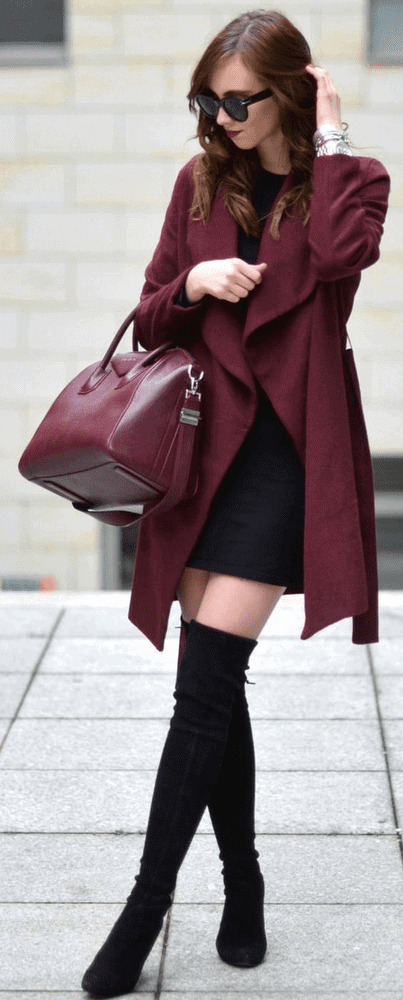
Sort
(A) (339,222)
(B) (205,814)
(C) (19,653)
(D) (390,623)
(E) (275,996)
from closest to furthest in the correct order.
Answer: (A) (339,222) → (E) (275,996) → (B) (205,814) → (C) (19,653) → (D) (390,623)

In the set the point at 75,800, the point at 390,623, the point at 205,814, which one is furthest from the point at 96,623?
the point at 205,814

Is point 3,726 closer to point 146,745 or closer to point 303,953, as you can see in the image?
point 146,745

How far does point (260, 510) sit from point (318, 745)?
175cm

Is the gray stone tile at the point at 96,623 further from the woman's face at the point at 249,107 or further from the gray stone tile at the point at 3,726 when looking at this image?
the woman's face at the point at 249,107

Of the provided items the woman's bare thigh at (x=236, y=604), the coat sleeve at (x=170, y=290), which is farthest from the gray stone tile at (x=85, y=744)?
the coat sleeve at (x=170, y=290)

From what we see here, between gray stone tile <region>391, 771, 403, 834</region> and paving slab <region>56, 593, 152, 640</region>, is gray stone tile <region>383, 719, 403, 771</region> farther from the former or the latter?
paving slab <region>56, 593, 152, 640</region>

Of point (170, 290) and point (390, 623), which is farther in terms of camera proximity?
point (390, 623)

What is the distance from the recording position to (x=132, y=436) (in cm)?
245

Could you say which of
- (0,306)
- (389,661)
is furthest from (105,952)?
(0,306)

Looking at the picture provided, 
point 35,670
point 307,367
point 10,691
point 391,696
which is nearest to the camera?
point 307,367

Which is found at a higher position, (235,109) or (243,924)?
(235,109)

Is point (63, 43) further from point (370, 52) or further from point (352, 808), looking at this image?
point (352, 808)

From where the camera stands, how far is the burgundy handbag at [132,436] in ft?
8.07

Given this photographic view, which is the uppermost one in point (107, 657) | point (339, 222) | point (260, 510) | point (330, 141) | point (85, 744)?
point (330, 141)
